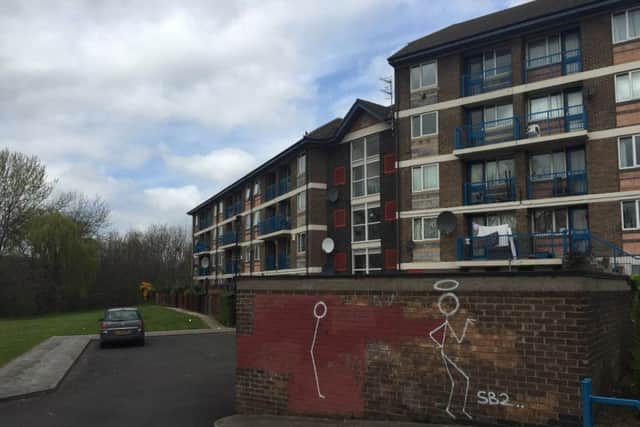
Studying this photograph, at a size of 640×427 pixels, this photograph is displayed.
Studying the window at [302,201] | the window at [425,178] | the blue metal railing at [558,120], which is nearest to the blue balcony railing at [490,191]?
the window at [425,178]

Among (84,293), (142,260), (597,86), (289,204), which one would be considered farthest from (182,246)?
(597,86)

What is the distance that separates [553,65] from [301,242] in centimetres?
1871

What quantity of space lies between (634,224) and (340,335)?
17.7 metres

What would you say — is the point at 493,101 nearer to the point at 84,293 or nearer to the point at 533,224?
the point at 533,224

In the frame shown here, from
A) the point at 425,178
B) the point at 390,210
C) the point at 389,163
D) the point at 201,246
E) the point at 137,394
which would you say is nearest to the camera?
the point at 137,394

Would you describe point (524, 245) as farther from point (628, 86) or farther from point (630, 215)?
point (628, 86)

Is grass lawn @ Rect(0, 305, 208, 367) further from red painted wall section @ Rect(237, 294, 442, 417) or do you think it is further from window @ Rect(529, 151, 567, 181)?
window @ Rect(529, 151, 567, 181)

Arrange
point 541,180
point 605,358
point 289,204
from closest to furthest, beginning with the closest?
point 605,358 → point 541,180 → point 289,204

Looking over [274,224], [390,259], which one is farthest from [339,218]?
[274,224]

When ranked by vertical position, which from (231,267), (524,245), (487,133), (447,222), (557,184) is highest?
(487,133)

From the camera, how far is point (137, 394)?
1302 cm

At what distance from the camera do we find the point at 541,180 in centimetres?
2484

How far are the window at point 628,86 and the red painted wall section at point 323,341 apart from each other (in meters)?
19.1

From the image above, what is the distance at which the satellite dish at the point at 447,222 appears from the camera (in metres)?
Result: 26.3
